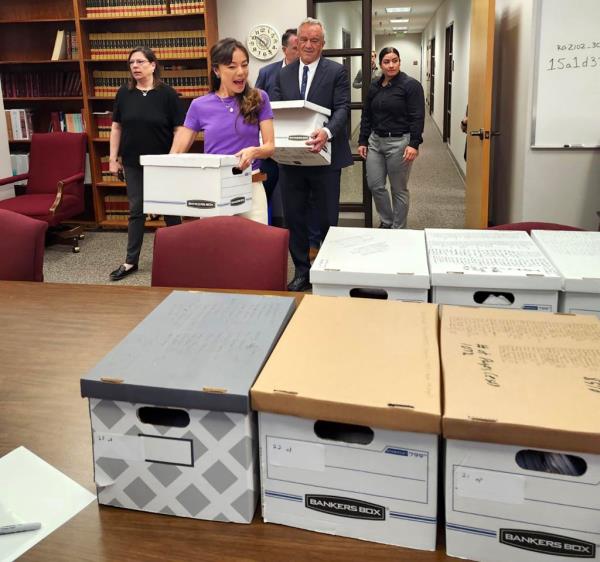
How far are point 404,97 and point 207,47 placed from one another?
1.74m

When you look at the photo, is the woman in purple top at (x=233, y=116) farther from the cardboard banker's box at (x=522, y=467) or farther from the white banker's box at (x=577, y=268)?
the cardboard banker's box at (x=522, y=467)

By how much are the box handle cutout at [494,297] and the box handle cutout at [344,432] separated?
702mm

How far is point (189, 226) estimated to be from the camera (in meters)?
1.98

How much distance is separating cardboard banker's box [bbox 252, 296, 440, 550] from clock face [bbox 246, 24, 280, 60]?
16.2 ft

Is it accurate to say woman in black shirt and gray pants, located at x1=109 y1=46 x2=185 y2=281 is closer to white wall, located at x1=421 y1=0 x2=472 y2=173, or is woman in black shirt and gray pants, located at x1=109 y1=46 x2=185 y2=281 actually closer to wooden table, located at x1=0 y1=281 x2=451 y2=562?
wooden table, located at x1=0 y1=281 x2=451 y2=562

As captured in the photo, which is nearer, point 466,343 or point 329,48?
point 466,343

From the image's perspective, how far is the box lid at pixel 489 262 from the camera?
135 cm

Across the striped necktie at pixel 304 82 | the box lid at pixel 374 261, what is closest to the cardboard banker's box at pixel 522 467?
the box lid at pixel 374 261

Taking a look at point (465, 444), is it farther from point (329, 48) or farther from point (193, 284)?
point (329, 48)

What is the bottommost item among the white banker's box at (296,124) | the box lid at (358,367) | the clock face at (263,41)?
the box lid at (358,367)

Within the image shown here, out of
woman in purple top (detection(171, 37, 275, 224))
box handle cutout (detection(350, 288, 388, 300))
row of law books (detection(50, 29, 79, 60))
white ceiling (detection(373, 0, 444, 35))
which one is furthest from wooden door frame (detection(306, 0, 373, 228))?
white ceiling (detection(373, 0, 444, 35))

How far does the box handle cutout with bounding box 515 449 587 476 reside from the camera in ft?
2.29

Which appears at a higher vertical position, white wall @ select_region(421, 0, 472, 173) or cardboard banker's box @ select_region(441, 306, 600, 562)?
white wall @ select_region(421, 0, 472, 173)

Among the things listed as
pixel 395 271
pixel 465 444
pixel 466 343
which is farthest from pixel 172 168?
pixel 465 444
